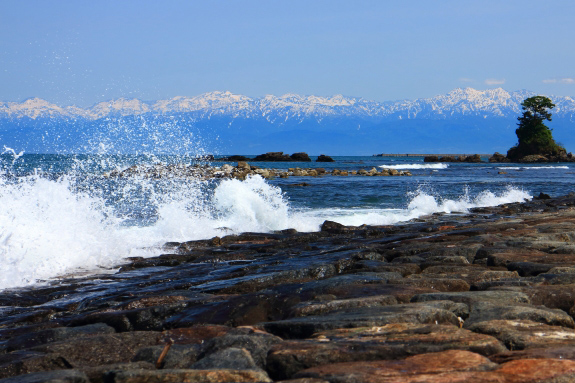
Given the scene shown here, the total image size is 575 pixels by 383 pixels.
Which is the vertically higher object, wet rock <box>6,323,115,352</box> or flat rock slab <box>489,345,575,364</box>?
flat rock slab <box>489,345,575,364</box>

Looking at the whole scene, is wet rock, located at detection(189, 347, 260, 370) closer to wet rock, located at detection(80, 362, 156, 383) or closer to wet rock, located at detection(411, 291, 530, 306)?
wet rock, located at detection(80, 362, 156, 383)

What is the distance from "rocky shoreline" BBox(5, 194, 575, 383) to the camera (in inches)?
136

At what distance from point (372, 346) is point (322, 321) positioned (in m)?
0.67

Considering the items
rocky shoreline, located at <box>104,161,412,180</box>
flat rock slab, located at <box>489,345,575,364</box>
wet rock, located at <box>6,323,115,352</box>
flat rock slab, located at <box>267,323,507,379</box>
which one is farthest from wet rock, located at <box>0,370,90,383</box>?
rocky shoreline, located at <box>104,161,412,180</box>

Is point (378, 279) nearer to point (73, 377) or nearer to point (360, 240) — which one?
point (73, 377)

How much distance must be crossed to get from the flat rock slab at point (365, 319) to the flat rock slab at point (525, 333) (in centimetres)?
27

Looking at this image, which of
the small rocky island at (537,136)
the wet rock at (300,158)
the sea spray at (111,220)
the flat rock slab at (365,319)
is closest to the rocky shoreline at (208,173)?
the sea spray at (111,220)

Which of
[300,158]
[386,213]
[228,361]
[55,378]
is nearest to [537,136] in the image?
[300,158]

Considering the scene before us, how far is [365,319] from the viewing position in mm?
4309

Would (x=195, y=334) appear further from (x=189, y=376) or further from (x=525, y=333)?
(x=525, y=333)

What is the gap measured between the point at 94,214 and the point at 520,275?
9744 mm

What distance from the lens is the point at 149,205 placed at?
21.5 metres

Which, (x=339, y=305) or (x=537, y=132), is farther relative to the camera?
(x=537, y=132)

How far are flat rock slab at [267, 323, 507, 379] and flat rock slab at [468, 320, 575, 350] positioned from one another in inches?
5.8
